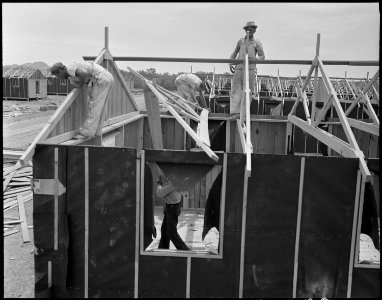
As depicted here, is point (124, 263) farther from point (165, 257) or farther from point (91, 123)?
point (91, 123)

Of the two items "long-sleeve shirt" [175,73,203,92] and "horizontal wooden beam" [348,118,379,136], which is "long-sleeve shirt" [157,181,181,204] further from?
"long-sleeve shirt" [175,73,203,92]

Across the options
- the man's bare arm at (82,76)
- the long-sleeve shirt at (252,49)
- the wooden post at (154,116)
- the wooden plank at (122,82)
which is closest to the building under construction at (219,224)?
the man's bare arm at (82,76)

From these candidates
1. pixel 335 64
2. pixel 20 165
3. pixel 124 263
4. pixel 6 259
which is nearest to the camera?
pixel 20 165

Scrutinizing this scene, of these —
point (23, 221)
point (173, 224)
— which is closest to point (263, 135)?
point (173, 224)

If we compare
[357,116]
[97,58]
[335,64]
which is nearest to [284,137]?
[335,64]

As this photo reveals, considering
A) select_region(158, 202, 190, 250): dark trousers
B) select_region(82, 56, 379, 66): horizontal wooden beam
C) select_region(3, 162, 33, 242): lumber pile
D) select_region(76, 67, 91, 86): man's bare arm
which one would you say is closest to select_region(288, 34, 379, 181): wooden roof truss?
select_region(82, 56, 379, 66): horizontal wooden beam

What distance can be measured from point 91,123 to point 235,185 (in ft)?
11.7

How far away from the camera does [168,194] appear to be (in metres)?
7.46

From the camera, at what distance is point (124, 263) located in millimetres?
6051

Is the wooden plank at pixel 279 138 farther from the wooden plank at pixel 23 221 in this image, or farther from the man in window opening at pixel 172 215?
the wooden plank at pixel 23 221

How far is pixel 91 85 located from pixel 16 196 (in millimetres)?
6470

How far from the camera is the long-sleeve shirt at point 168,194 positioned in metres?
7.20

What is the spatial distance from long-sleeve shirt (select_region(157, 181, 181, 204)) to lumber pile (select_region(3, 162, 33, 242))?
3.88 metres

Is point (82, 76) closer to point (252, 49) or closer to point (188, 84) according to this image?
point (252, 49)
